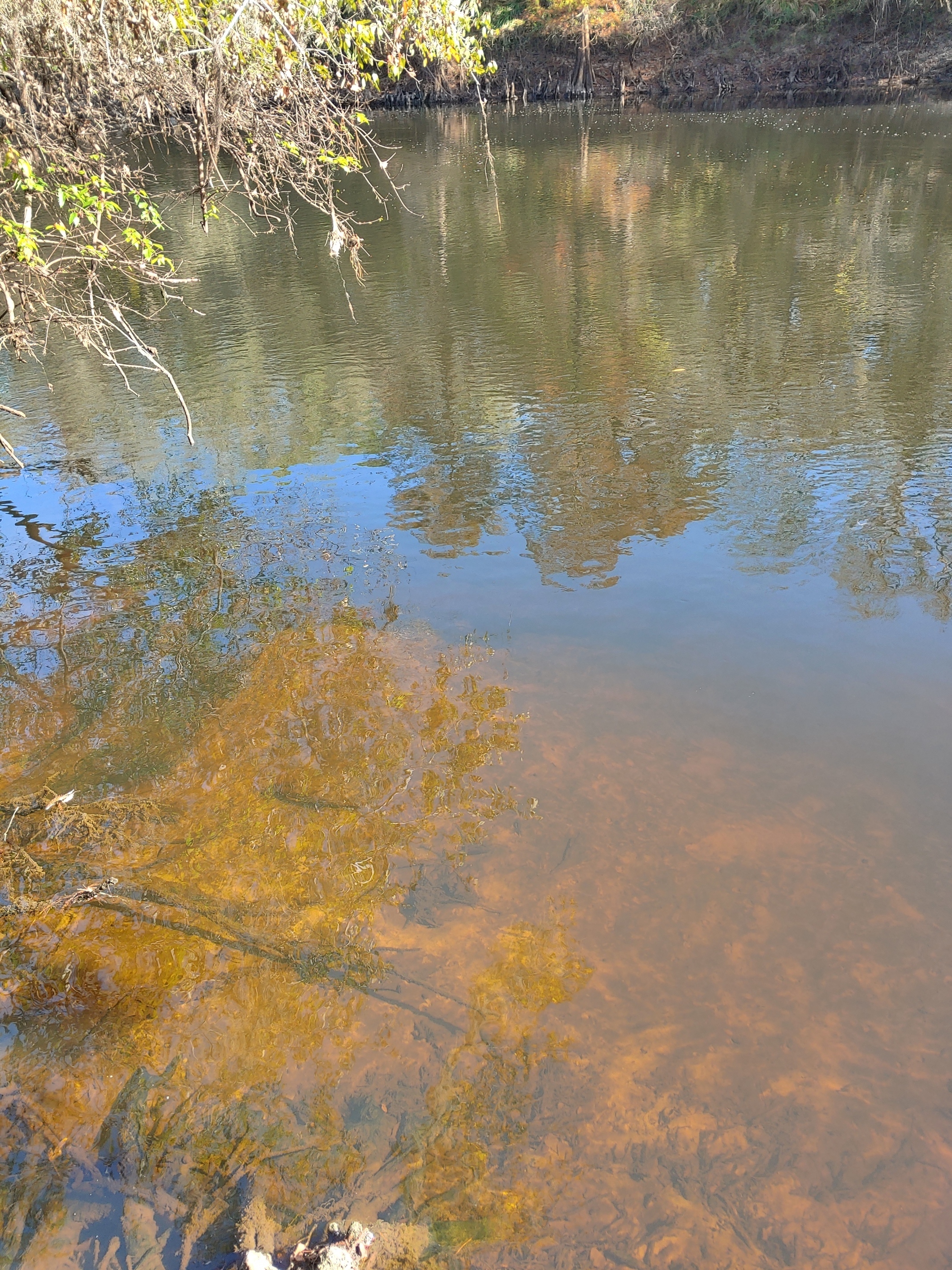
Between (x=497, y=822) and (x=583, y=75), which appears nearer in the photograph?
(x=497, y=822)

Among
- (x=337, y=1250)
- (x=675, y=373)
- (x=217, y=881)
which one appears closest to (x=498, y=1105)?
(x=337, y=1250)

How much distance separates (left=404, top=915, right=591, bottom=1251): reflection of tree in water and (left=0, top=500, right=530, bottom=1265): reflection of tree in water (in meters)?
0.24

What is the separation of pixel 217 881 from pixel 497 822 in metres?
1.36

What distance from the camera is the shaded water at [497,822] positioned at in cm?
286

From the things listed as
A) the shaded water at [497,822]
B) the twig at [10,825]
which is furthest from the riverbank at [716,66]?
the twig at [10,825]

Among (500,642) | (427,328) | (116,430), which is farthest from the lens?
(427,328)

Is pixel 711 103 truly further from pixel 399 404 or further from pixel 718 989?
pixel 718 989

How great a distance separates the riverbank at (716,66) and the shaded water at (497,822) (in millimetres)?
31207

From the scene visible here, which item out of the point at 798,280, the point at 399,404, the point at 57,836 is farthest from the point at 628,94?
the point at 57,836

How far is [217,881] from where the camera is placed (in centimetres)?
396

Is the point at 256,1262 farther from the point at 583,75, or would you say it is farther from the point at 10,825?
the point at 583,75

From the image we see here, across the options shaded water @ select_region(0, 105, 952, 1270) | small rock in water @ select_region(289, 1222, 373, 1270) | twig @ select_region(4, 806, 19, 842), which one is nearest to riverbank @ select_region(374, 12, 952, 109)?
shaded water @ select_region(0, 105, 952, 1270)

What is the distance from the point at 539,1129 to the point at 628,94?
48249 millimetres

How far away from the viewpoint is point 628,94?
136 ft
